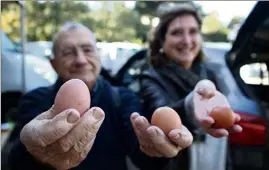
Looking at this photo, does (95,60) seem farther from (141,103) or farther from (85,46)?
(141,103)

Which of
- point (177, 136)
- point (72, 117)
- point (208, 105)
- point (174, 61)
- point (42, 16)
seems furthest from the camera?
point (42, 16)

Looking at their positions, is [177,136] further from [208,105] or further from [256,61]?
[256,61]

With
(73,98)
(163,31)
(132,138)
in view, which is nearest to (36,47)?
(163,31)

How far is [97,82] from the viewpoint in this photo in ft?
4.29

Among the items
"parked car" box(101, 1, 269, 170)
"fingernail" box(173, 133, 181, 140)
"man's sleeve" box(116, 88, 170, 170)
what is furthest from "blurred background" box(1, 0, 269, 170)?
"fingernail" box(173, 133, 181, 140)

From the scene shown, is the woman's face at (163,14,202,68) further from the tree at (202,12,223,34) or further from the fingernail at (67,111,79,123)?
the fingernail at (67,111,79,123)

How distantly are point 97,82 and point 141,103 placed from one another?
0.15 metres

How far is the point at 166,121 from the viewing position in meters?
0.89

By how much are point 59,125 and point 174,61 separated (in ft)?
2.20

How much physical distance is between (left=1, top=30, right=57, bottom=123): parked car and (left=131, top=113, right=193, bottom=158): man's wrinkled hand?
136cm

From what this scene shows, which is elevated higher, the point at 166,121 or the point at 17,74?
the point at 166,121

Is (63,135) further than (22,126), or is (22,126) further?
(22,126)

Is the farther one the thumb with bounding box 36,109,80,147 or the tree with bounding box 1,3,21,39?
the tree with bounding box 1,3,21,39

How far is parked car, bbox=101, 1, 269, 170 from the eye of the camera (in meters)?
1.29
